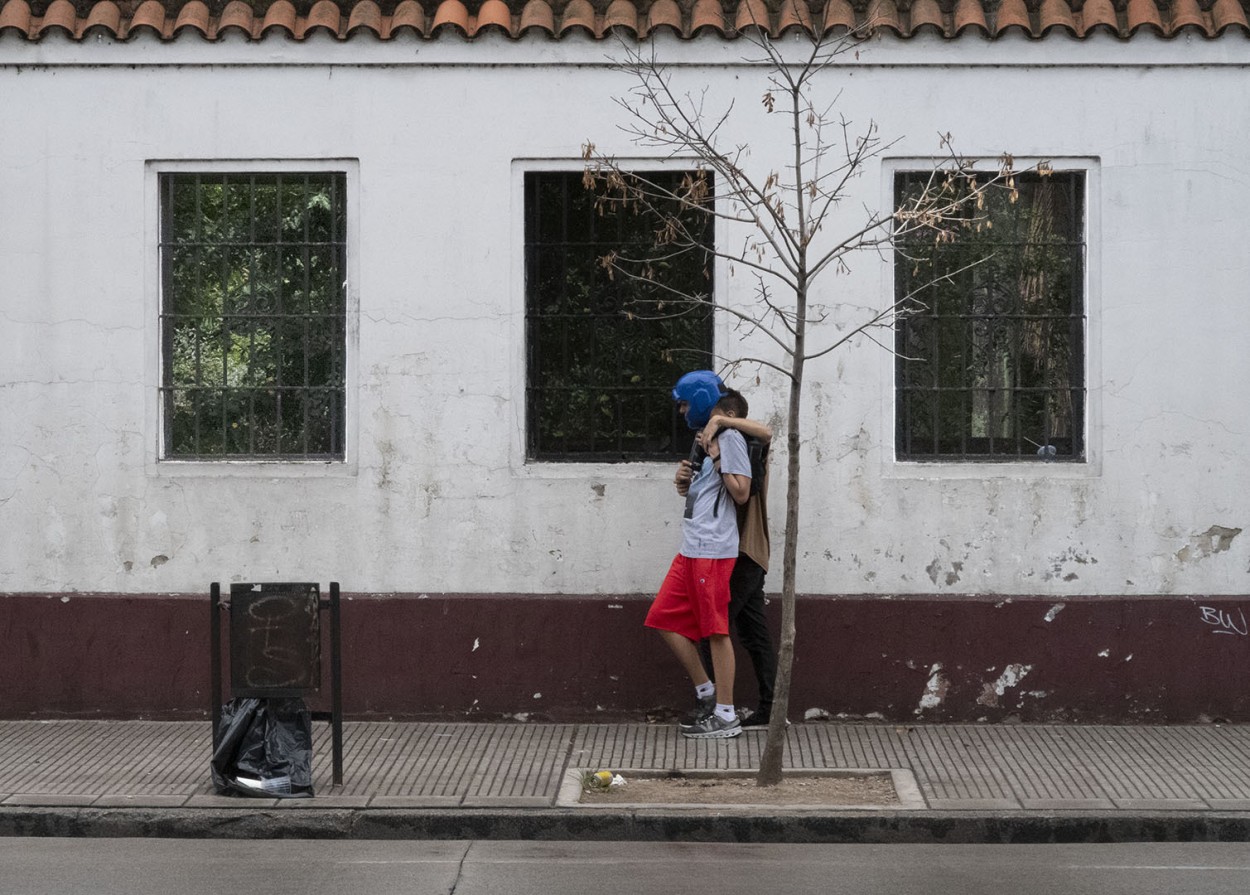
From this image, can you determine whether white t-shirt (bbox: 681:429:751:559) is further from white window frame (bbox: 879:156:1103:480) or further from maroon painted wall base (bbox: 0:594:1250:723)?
white window frame (bbox: 879:156:1103:480)

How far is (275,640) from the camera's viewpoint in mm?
8164

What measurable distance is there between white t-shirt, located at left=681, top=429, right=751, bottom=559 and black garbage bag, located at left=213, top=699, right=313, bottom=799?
2304 mm

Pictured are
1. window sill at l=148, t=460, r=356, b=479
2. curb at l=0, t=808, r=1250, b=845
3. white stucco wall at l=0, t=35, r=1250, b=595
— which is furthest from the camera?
window sill at l=148, t=460, r=356, b=479

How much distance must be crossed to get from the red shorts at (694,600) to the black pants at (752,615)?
0.16 metres

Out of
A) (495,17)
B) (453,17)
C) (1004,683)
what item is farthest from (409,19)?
(1004,683)

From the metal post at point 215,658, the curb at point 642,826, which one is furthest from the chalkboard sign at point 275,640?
the curb at point 642,826

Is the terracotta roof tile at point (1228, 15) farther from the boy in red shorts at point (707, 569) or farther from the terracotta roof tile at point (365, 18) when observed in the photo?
the terracotta roof tile at point (365, 18)

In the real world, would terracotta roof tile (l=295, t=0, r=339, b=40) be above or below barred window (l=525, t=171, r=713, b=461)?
above

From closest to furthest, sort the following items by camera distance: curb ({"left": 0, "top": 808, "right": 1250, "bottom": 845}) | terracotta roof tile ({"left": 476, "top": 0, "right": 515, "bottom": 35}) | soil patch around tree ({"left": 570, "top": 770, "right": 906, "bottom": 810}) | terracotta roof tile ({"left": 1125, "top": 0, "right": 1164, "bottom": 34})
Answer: curb ({"left": 0, "top": 808, "right": 1250, "bottom": 845}) → soil patch around tree ({"left": 570, "top": 770, "right": 906, "bottom": 810}) → terracotta roof tile ({"left": 1125, "top": 0, "right": 1164, "bottom": 34}) → terracotta roof tile ({"left": 476, "top": 0, "right": 515, "bottom": 35})

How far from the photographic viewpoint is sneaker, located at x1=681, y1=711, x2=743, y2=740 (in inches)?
369

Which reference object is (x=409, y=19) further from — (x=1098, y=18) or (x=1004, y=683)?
(x=1004, y=683)

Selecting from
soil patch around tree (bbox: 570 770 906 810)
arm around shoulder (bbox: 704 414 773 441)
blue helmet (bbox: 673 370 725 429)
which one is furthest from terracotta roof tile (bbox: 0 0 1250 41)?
soil patch around tree (bbox: 570 770 906 810)

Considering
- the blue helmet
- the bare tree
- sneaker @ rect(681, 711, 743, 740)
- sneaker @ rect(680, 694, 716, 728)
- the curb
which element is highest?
the bare tree

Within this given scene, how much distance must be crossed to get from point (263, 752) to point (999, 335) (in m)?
4.84
